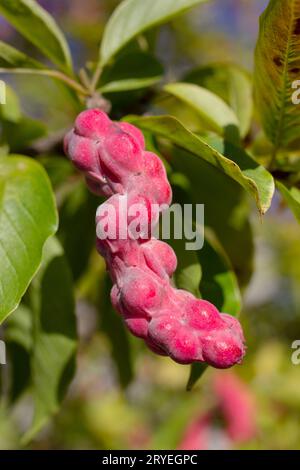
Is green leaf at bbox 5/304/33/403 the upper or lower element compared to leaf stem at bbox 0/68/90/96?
lower

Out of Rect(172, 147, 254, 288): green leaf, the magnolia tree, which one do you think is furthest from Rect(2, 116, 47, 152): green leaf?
Rect(172, 147, 254, 288): green leaf

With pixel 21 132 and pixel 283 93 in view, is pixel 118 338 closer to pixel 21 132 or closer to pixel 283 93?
pixel 21 132

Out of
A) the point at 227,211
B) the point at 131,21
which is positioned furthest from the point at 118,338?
the point at 131,21

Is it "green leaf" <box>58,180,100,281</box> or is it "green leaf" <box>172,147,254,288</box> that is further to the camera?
"green leaf" <box>58,180,100,281</box>

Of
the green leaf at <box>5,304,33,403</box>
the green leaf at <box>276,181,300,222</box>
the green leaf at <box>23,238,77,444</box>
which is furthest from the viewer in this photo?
the green leaf at <box>5,304,33,403</box>

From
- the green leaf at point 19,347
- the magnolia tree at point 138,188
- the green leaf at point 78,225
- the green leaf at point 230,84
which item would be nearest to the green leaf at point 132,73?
the magnolia tree at point 138,188

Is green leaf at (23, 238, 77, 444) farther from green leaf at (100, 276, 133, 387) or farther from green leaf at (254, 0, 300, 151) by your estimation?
green leaf at (254, 0, 300, 151)

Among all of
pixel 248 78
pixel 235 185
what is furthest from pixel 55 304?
pixel 248 78
